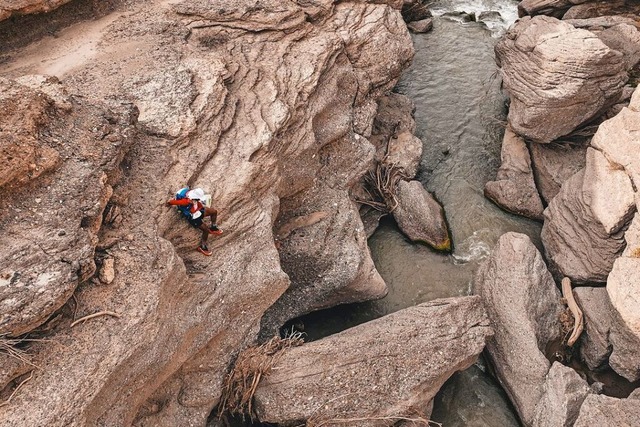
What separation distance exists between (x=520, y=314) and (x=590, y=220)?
2.67 m

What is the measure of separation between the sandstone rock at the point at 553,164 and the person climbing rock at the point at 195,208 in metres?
9.29

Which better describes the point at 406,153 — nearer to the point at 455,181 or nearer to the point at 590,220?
the point at 455,181

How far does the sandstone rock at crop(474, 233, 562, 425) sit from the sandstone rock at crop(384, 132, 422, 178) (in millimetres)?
3458

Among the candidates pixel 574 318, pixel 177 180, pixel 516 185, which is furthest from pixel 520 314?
pixel 177 180

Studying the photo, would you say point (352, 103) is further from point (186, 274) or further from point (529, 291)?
point (186, 274)

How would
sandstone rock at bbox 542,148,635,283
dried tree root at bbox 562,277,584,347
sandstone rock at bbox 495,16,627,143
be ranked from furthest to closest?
sandstone rock at bbox 495,16,627,143, dried tree root at bbox 562,277,584,347, sandstone rock at bbox 542,148,635,283

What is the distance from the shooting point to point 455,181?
586 inches

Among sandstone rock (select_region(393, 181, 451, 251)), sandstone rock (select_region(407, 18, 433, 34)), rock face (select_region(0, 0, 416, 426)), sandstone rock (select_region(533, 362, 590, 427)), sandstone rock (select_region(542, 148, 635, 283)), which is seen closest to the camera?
rock face (select_region(0, 0, 416, 426))

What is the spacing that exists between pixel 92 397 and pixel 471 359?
6.79m

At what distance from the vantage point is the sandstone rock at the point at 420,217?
43.3ft

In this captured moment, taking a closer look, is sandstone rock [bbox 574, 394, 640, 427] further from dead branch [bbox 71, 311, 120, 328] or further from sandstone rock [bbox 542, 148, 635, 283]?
dead branch [bbox 71, 311, 120, 328]

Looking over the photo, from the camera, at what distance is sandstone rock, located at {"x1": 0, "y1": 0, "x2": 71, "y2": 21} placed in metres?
10.9

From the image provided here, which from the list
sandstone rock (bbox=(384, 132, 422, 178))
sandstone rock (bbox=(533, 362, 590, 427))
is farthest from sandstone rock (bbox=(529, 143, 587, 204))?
sandstone rock (bbox=(533, 362, 590, 427))

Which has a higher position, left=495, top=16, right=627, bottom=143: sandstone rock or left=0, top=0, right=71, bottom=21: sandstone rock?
left=0, top=0, right=71, bottom=21: sandstone rock
